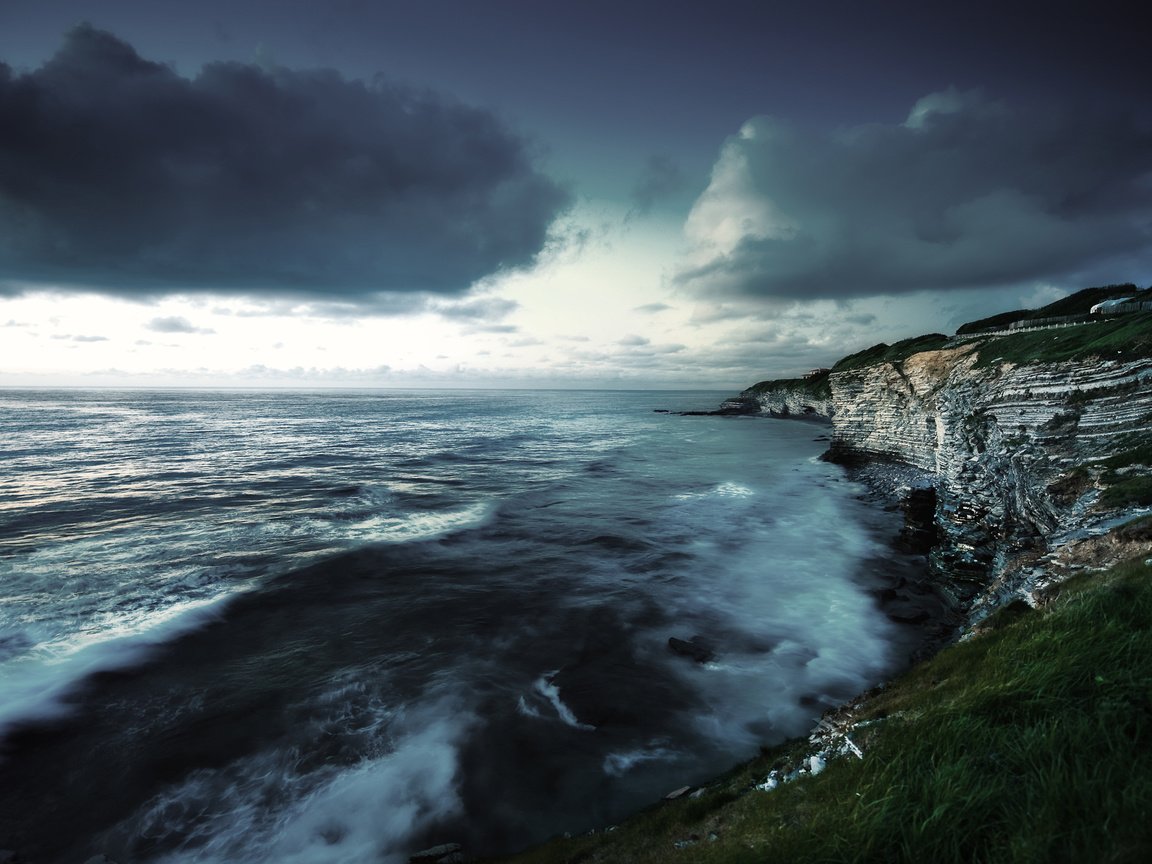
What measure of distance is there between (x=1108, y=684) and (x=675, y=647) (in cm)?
1112

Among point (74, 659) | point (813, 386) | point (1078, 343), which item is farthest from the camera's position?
point (813, 386)

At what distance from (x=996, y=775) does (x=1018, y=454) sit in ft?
74.4

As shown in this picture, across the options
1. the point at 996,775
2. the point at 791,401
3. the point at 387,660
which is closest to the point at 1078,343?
the point at 996,775

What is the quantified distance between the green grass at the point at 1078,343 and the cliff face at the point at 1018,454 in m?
0.61

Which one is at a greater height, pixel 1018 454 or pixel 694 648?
pixel 1018 454

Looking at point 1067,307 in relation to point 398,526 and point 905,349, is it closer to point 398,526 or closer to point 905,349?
point 905,349

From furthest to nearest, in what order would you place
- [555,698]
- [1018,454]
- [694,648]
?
[1018,454]
[694,648]
[555,698]

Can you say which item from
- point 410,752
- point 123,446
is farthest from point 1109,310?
point 123,446

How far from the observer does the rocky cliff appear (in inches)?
533

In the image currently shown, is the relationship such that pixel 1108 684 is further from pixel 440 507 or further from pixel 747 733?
pixel 440 507

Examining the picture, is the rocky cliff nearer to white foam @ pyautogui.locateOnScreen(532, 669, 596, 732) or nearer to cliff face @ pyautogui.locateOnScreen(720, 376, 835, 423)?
white foam @ pyautogui.locateOnScreen(532, 669, 596, 732)

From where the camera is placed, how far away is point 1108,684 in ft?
16.6

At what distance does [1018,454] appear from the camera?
2108cm

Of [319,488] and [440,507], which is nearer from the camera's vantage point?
[440,507]
